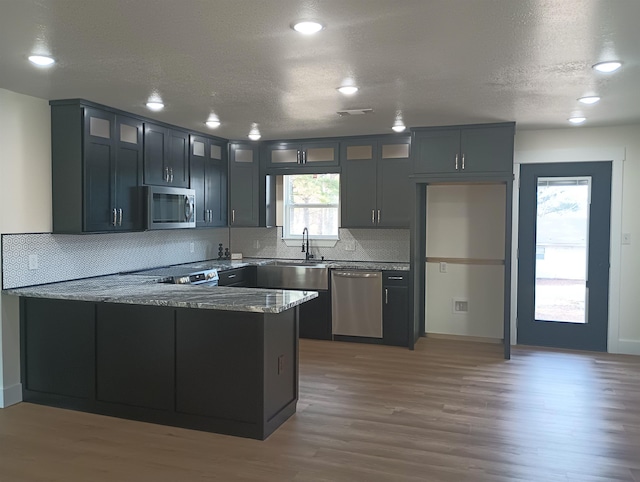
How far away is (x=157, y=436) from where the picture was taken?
3.66m

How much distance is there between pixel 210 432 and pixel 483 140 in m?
3.82

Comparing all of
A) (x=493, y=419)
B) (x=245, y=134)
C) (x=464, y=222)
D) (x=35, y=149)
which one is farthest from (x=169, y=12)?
(x=464, y=222)

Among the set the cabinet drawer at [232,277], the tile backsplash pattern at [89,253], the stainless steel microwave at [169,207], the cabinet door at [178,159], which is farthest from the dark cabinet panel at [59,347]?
the cabinet drawer at [232,277]

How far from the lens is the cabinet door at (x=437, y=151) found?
5.72 m

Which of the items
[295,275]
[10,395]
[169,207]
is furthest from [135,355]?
[295,275]

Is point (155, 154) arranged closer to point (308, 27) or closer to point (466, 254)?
point (308, 27)

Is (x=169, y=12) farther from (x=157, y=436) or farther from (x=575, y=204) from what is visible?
(x=575, y=204)

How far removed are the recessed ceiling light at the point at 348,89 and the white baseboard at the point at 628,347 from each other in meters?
4.05

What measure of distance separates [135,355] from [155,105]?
2.12 meters

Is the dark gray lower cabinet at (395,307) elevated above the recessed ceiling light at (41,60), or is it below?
below

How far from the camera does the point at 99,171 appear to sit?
4.70 meters

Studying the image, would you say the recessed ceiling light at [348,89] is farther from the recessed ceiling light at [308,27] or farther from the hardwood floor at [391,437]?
the hardwood floor at [391,437]

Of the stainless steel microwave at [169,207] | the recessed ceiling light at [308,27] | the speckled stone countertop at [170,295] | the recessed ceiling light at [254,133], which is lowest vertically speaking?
the speckled stone countertop at [170,295]

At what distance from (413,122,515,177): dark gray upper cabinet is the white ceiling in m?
0.53
